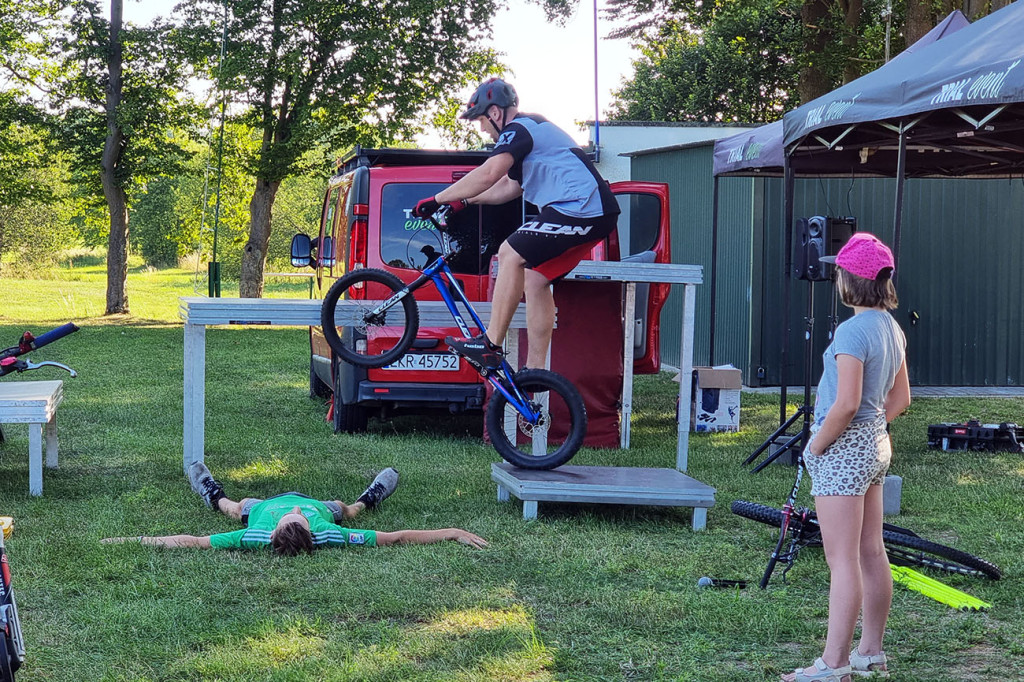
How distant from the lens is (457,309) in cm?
659

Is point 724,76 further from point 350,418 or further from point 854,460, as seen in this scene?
point 854,460

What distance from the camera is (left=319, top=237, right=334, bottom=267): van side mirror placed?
10.4 metres

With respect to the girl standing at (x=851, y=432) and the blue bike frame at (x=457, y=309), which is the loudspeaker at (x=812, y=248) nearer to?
the blue bike frame at (x=457, y=309)

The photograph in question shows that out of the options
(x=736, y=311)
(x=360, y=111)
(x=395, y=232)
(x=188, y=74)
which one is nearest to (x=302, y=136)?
(x=360, y=111)

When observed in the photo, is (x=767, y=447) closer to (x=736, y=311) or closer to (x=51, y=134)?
(x=736, y=311)

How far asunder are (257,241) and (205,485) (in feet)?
60.2

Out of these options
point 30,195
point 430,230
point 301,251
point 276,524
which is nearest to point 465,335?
point 276,524

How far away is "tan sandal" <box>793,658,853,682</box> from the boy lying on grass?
7.78 ft

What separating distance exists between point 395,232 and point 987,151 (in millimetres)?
5622

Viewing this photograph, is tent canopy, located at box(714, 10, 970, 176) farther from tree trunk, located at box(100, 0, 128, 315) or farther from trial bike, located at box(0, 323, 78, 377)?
tree trunk, located at box(100, 0, 128, 315)

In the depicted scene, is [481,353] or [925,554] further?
[481,353]

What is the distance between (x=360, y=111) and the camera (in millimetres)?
24828

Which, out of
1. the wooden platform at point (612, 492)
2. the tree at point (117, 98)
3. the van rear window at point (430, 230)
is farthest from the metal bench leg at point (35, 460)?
the tree at point (117, 98)

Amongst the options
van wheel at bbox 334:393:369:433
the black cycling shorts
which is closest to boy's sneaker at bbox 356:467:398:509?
the black cycling shorts
